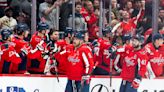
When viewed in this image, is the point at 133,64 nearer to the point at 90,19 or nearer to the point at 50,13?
the point at 90,19

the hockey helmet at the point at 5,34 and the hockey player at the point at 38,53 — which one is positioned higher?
the hockey helmet at the point at 5,34

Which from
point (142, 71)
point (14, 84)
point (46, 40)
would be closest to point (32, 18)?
point (46, 40)

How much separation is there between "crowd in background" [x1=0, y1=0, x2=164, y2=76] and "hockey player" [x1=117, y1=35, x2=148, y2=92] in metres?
0.19

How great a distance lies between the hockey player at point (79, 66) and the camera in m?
11.5

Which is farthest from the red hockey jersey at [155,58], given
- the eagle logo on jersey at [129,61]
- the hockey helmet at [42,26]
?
the hockey helmet at [42,26]

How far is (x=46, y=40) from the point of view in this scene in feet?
39.3

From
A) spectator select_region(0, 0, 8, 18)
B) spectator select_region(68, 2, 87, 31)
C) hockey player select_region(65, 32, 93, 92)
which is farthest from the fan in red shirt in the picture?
spectator select_region(0, 0, 8, 18)

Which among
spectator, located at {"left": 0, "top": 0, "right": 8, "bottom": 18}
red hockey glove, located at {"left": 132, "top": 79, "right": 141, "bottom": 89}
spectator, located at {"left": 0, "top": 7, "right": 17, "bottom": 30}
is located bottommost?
red hockey glove, located at {"left": 132, "top": 79, "right": 141, "bottom": 89}

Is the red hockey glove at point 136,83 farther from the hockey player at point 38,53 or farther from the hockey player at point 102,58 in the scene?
the hockey player at point 38,53

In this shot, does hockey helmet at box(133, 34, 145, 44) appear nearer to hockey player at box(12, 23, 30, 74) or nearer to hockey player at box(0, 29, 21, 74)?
hockey player at box(12, 23, 30, 74)

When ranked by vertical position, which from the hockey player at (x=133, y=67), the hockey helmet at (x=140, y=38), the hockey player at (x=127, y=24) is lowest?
the hockey player at (x=133, y=67)

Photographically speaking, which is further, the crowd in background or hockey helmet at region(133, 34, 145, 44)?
hockey helmet at region(133, 34, 145, 44)

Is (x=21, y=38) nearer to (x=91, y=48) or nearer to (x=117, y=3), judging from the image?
(x=91, y=48)

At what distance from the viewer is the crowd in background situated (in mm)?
12008
